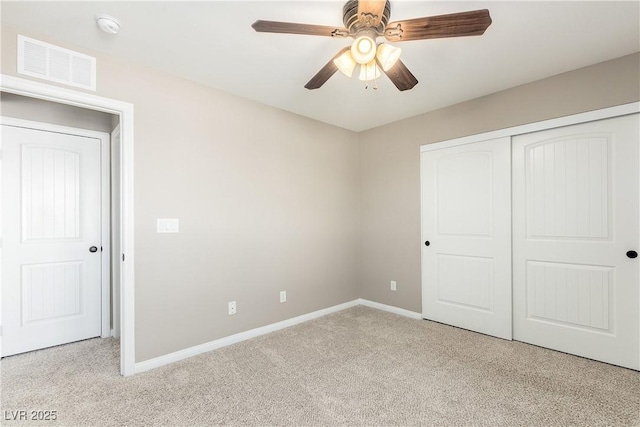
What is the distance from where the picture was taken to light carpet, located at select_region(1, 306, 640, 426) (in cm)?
178

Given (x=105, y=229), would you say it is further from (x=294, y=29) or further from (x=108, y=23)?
(x=294, y=29)

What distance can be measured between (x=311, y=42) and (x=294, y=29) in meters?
0.58

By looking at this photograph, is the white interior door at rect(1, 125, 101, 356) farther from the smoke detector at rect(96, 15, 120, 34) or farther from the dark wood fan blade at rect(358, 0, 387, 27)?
the dark wood fan blade at rect(358, 0, 387, 27)

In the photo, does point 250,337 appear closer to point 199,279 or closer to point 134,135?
point 199,279

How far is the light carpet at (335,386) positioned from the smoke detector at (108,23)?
240cm

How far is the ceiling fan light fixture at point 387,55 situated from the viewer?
165 cm

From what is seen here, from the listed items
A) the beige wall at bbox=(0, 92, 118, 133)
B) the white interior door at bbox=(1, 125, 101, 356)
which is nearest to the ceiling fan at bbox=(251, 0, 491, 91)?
the beige wall at bbox=(0, 92, 118, 133)

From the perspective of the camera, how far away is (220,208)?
2787 mm

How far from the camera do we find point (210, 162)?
2.72m

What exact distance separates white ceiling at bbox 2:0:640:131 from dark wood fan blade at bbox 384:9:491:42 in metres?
0.27

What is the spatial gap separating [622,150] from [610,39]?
0.83 meters

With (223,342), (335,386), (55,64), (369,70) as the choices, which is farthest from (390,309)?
(55,64)

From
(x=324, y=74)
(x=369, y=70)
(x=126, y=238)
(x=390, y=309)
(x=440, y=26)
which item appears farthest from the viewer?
(x=390, y=309)

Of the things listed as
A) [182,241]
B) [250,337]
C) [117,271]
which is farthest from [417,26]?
[117,271]
